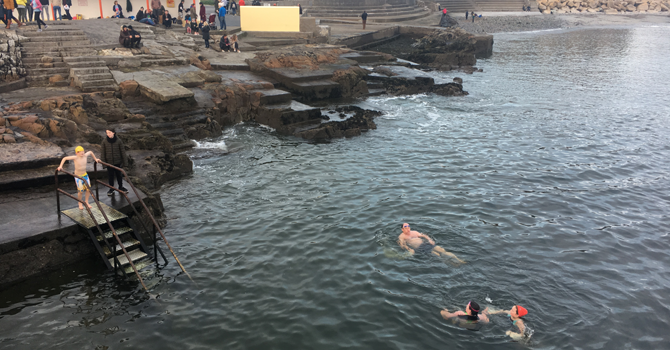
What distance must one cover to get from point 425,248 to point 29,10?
27.8 metres

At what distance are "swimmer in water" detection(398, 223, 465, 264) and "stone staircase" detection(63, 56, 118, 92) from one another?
45.7 ft

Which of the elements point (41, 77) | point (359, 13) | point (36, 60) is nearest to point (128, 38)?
point (36, 60)

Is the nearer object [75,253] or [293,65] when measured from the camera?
[75,253]

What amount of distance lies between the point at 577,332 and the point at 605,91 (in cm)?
2513

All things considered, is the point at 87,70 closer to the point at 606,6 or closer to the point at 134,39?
the point at 134,39

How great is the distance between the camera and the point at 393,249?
406 inches

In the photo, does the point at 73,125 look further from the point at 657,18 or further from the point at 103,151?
the point at 657,18

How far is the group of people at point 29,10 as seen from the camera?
20.5 m

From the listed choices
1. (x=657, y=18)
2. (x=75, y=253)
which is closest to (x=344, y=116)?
(x=75, y=253)

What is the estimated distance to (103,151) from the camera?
10.4 metres

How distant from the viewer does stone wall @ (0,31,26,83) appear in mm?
17739

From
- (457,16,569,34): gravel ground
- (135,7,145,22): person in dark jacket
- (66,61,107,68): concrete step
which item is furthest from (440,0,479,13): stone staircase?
(66,61,107,68): concrete step

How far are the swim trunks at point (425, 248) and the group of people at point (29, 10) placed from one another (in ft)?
71.0

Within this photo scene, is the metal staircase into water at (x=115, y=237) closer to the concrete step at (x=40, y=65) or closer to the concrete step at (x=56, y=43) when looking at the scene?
the concrete step at (x=40, y=65)
